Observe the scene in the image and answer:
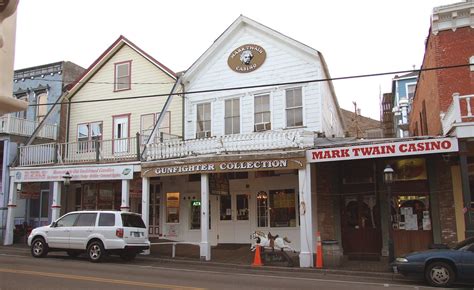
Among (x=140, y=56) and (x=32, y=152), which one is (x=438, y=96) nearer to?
(x=140, y=56)

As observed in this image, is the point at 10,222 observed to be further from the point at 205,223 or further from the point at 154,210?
the point at 205,223

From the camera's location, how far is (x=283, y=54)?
20609 mm

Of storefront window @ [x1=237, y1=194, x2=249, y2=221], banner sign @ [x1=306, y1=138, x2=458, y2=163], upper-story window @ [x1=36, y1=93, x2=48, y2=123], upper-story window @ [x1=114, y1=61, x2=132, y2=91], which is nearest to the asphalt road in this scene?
banner sign @ [x1=306, y1=138, x2=458, y2=163]

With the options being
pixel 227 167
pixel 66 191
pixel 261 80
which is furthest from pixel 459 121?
pixel 66 191

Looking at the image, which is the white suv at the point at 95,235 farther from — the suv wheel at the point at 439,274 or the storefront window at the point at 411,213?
the suv wheel at the point at 439,274

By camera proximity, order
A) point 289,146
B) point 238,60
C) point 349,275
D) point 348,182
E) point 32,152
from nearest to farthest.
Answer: point 349,275 < point 289,146 < point 348,182 < point 238,60 < point 32,152

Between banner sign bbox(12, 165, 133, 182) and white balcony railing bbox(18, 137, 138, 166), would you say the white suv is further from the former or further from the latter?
white balcony railing bbox(18, 137, 138, 166)

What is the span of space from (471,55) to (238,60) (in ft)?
31.3

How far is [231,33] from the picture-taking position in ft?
71.2

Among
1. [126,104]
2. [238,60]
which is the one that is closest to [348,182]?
[238,60]

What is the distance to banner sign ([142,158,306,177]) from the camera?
17234 mm

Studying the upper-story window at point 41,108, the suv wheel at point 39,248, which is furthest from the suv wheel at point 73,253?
the upper-story window at point 41,108

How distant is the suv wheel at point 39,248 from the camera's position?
18.1 meters

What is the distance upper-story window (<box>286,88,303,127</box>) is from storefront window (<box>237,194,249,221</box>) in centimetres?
409
